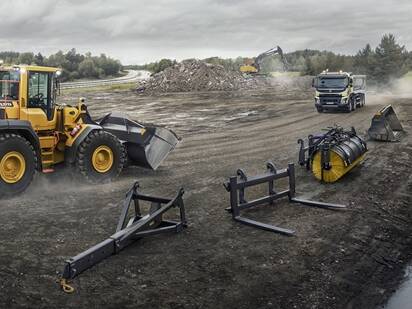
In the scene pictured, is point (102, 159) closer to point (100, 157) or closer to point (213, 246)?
point (100, 157)

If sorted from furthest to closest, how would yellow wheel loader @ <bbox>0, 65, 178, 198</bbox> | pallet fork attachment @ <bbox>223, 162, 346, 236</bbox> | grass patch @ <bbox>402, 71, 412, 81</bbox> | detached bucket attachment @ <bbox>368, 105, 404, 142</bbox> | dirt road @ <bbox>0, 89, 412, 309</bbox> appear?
grass patch @ <bbox>402, 71, 412, 81</bbox> → detached bucket attachment @ <bbox>368, 105, 404, 142</bbox> → yellow wheel loader @ <bbox>0, 65, 178, 198</bbox> → pallet fork attachment @ <bbox>223, 162, 346, 236</bbox> → dirt road @ <bbox>0, 89, 412, 309</bbox>

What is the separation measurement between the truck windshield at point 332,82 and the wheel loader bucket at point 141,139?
1640cm

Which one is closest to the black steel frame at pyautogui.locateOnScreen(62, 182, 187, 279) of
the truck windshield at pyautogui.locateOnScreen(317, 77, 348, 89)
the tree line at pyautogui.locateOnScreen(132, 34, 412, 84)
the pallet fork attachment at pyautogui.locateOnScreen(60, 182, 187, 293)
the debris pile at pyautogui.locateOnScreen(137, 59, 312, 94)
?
the pallet fork attachment at pyautogui.locateOnScreen(60, 182, 187, 293)

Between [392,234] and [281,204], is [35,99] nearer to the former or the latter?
[281,204]

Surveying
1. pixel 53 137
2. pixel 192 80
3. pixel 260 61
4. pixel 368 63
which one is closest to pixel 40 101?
pixel 53 137

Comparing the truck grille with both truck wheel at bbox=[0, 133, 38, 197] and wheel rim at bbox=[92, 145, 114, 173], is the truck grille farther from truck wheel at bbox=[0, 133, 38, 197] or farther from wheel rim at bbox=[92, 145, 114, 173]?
truck wheel at bbox=[0, 133, 38, 197]

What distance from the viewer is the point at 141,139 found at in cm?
1171

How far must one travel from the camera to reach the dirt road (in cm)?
600

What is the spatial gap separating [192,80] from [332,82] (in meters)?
23.1

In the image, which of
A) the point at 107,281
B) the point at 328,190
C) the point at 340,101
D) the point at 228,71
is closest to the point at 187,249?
the point at 107,281

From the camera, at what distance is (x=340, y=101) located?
25.9 metres

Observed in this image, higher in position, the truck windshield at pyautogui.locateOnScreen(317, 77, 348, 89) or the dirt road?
the truck windshield at pyautogui.locateOnScreen(317, 77, 348, 89)

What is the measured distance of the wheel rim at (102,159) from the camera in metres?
11.0

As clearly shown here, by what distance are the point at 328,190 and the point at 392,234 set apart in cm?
265
